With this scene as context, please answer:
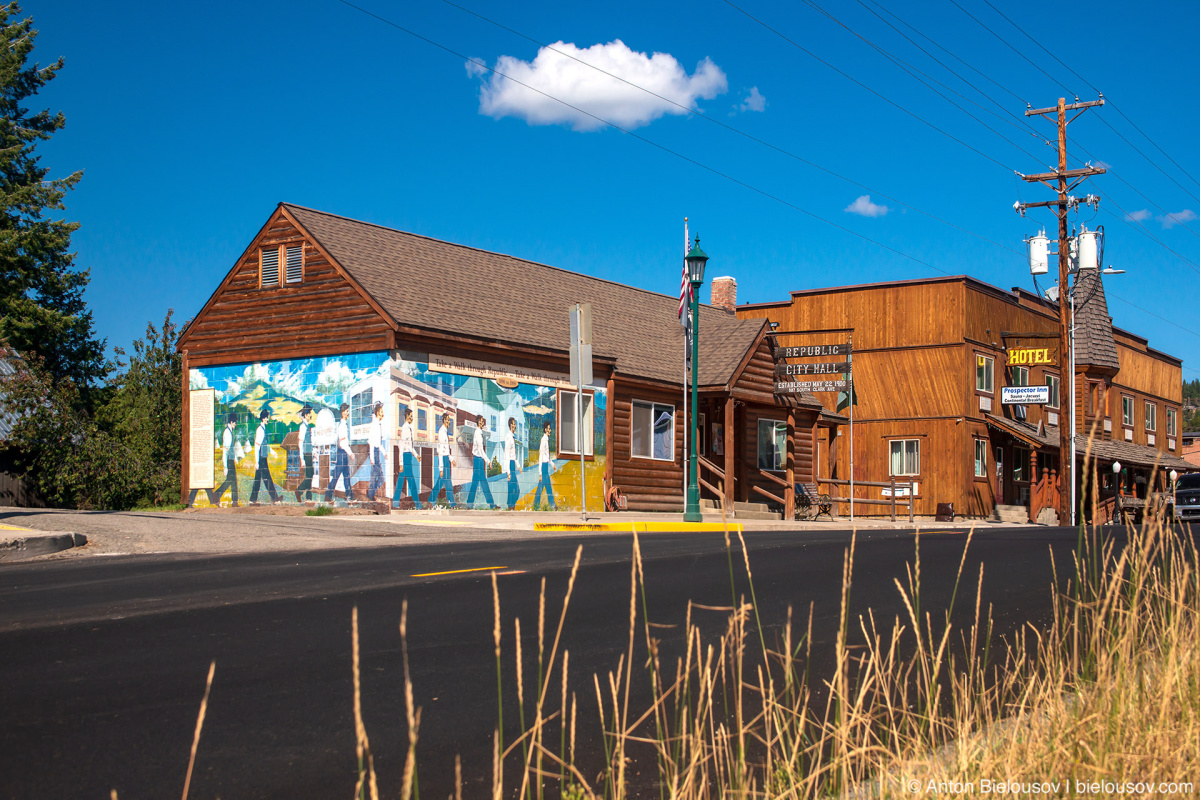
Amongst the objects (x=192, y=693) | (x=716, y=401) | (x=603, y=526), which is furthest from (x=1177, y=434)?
(x=192, y=693)

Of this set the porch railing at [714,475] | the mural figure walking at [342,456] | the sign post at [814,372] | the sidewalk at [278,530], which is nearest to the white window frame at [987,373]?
the sign post at [814,372]

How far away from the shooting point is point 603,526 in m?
19.8

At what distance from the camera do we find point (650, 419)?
1115 inches

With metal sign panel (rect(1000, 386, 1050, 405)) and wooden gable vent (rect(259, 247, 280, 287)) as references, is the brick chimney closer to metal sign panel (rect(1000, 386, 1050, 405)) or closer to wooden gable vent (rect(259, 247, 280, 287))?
metal sign panel (rect(1000, 386, 1050, 405))

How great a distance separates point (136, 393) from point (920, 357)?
104 feet

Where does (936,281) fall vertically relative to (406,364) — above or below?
above

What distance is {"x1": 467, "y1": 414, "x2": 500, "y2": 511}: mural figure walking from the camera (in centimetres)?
2350

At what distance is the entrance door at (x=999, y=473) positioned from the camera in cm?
4069

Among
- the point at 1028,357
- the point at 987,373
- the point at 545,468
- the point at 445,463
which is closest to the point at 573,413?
the point at 545,468

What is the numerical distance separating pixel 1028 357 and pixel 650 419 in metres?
20.4

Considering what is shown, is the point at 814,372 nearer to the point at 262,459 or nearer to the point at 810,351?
the point at 810,351

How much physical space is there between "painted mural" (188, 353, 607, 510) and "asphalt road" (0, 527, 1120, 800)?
9.67 metres

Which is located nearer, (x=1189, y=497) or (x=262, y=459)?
(x=262, y=459)

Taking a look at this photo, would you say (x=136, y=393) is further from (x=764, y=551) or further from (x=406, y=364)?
(x=764, y=551)
